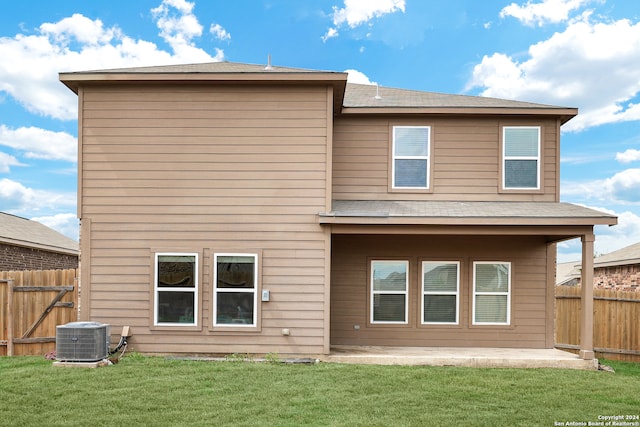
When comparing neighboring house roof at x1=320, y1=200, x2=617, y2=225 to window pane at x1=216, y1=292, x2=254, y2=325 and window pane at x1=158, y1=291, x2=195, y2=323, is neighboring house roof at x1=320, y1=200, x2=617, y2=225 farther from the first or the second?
window pane at x1=158, y1=291, x2=195, y2=323

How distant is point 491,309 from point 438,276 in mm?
1278

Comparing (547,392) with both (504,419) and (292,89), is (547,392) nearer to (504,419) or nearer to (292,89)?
(504,419)

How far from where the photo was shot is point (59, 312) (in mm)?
11992

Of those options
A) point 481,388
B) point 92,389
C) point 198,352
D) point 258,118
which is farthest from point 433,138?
point 92,389

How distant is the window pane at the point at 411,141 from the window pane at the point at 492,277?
106 inches

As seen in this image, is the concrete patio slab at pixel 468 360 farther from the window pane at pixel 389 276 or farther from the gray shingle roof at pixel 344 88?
the gray shingle roof at pixel 344 88

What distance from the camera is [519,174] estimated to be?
12648 mm

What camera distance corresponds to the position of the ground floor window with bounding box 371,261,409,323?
1253 cm

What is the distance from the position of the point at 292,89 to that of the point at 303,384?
5.33m

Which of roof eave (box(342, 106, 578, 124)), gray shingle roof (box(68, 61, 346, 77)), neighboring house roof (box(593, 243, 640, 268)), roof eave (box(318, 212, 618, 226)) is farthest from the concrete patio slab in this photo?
neighboring house roof (box(593, 243, 640, 268))

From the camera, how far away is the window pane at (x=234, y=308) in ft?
36.2

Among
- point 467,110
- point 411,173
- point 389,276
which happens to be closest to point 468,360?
point 389,276

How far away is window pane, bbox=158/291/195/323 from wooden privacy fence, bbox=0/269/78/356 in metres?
2.05

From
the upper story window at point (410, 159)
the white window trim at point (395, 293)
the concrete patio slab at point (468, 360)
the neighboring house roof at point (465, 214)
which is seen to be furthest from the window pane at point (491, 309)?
the upper story window at point (410, 159)
